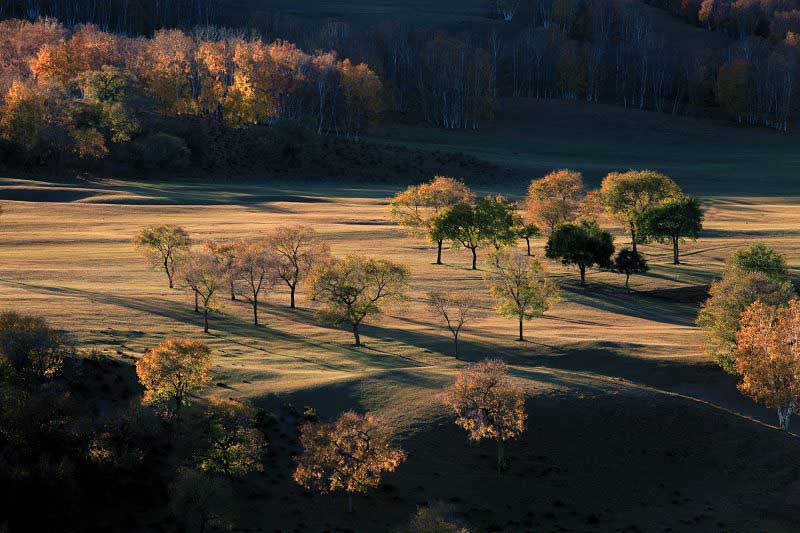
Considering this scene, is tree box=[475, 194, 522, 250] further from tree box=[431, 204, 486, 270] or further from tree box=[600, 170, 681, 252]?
tree box=[600, 170, 681, 252]

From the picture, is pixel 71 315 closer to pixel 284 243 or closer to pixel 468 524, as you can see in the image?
pixel 284 243

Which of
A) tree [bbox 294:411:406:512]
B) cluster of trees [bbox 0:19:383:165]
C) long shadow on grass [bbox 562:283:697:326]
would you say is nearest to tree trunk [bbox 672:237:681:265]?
long shadow on grass [bbox 562:283:697:326]

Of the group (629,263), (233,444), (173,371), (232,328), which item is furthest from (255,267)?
(629,263)

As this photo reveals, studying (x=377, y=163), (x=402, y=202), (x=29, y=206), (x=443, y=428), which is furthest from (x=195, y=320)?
(x=377, y=163)

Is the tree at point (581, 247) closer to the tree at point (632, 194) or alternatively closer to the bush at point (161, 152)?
the tree at point (632, 194)

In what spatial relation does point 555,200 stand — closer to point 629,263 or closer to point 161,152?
point 629,263

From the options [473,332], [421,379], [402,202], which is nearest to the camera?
[421,379]
